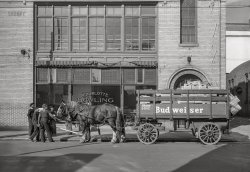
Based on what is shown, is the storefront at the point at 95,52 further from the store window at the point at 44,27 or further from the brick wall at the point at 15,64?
the brick wall at the point at 15,64

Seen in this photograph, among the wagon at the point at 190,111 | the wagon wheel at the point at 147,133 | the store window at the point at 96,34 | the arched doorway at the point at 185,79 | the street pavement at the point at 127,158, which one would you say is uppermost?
the store window at the point at 96,34

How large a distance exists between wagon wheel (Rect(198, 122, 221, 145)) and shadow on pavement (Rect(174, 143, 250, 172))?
144 cm

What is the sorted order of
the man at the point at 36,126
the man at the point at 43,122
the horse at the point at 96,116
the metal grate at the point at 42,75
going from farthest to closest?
the metal grate at the point at 42,75
the man at the point at 36,126
the man at the point at 43,122
the horse at the point at 96,116

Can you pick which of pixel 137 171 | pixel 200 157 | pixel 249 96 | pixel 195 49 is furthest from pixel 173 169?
pixel 249 96

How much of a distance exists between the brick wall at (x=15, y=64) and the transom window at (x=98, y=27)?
0.80 meters

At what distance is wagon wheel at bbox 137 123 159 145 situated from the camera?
16406mm

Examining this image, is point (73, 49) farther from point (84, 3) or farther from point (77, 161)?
point (77, 161)

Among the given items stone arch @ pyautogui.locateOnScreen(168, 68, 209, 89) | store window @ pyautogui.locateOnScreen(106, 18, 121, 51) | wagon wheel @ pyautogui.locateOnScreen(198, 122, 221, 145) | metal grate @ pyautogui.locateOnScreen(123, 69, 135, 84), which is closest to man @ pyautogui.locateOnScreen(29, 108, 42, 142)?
metal grate @ pyautogui.locateOnScreen(123, 69, 135, 84)

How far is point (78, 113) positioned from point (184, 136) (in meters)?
5.18

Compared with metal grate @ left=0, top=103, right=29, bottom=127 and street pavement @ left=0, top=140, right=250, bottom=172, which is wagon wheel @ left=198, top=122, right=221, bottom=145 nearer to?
street pavement @ left=0, top=140, right=250, bottom=172

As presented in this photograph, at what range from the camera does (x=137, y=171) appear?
10.3m

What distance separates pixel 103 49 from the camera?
2328 cm

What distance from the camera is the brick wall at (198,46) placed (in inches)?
899

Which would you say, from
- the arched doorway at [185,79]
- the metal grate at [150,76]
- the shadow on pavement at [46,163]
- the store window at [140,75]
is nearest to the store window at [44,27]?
the store window at [140,75]
